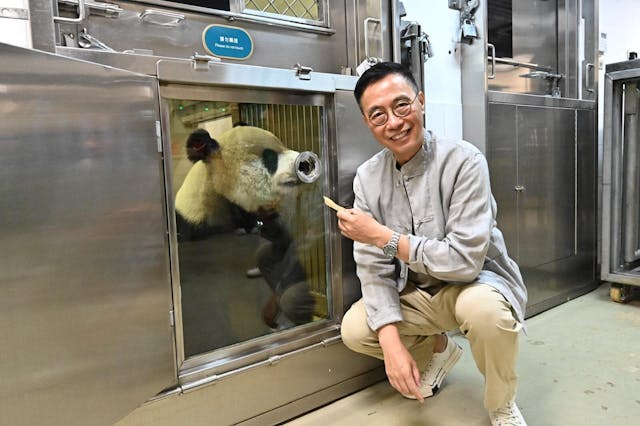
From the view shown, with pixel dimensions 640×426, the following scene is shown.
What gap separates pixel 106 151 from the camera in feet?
2.57

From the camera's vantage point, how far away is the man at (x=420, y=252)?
1071 mm

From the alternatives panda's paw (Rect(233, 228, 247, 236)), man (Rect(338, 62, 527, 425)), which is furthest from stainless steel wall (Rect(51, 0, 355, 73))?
panda's paw (Rect(233, 228, 247, 236))

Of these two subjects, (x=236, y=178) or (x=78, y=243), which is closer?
(x=78, y=243)

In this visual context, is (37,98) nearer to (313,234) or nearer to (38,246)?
(38,246)

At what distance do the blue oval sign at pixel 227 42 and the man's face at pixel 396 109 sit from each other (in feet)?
1.40

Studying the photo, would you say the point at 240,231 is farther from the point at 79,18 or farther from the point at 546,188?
the point at 546,188

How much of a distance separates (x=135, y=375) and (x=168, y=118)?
1.84 ft

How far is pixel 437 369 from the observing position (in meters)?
1.37

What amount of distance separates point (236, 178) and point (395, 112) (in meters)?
0.47

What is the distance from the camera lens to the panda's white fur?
119 centimetres

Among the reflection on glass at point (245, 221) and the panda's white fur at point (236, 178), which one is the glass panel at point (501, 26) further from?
the panda's white fur at point (236, 178)

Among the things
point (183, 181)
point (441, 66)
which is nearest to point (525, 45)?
point (441, 66)

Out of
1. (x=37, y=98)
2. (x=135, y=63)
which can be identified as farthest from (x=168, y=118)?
(x=37, y=98)

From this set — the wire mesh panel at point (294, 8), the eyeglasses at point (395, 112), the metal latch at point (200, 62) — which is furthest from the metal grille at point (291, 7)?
the eyeglasses at point (395, 112)
